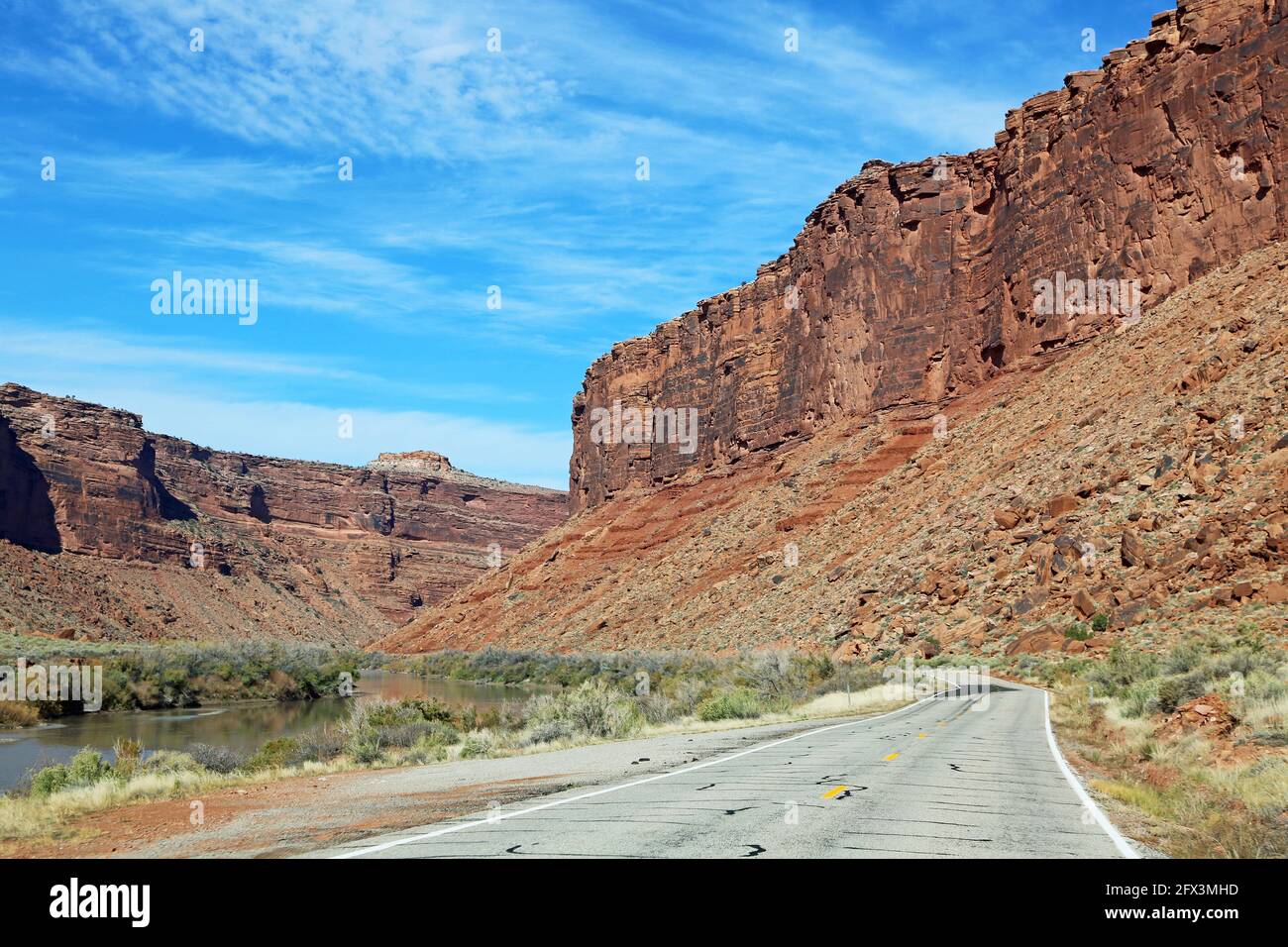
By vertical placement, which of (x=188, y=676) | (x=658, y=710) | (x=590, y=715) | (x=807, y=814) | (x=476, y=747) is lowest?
(x=188, y=676)

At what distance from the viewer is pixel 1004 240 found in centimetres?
6144

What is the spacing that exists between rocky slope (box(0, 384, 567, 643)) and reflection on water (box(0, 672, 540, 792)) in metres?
47.6

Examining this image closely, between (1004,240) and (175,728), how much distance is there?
51.6 metres

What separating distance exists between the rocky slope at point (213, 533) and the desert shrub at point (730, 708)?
70145 mm

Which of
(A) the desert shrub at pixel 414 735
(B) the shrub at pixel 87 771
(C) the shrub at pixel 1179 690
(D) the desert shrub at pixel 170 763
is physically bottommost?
(A) the desert shrub at pixel 414 735

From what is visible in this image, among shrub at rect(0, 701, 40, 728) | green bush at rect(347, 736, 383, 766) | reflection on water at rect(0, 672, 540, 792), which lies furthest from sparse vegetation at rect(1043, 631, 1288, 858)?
shrub at rect(0, 701, 40, 728)

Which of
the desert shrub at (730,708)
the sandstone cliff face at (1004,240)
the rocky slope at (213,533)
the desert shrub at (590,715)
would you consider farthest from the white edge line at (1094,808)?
the rocky slope at (213,533)

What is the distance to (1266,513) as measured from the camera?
3039 centimetres

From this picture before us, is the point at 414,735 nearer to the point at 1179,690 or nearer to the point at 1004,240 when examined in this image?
the point at 1179,690

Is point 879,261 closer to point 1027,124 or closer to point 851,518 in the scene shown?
point 1027,124

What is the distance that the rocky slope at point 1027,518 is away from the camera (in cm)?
3194

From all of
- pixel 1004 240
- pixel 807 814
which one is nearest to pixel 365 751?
pixel 807 814

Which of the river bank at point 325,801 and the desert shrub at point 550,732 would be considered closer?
the river bank at point 325,801

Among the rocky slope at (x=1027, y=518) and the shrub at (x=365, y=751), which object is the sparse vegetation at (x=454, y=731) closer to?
the shrub at (x=365, y=751)
